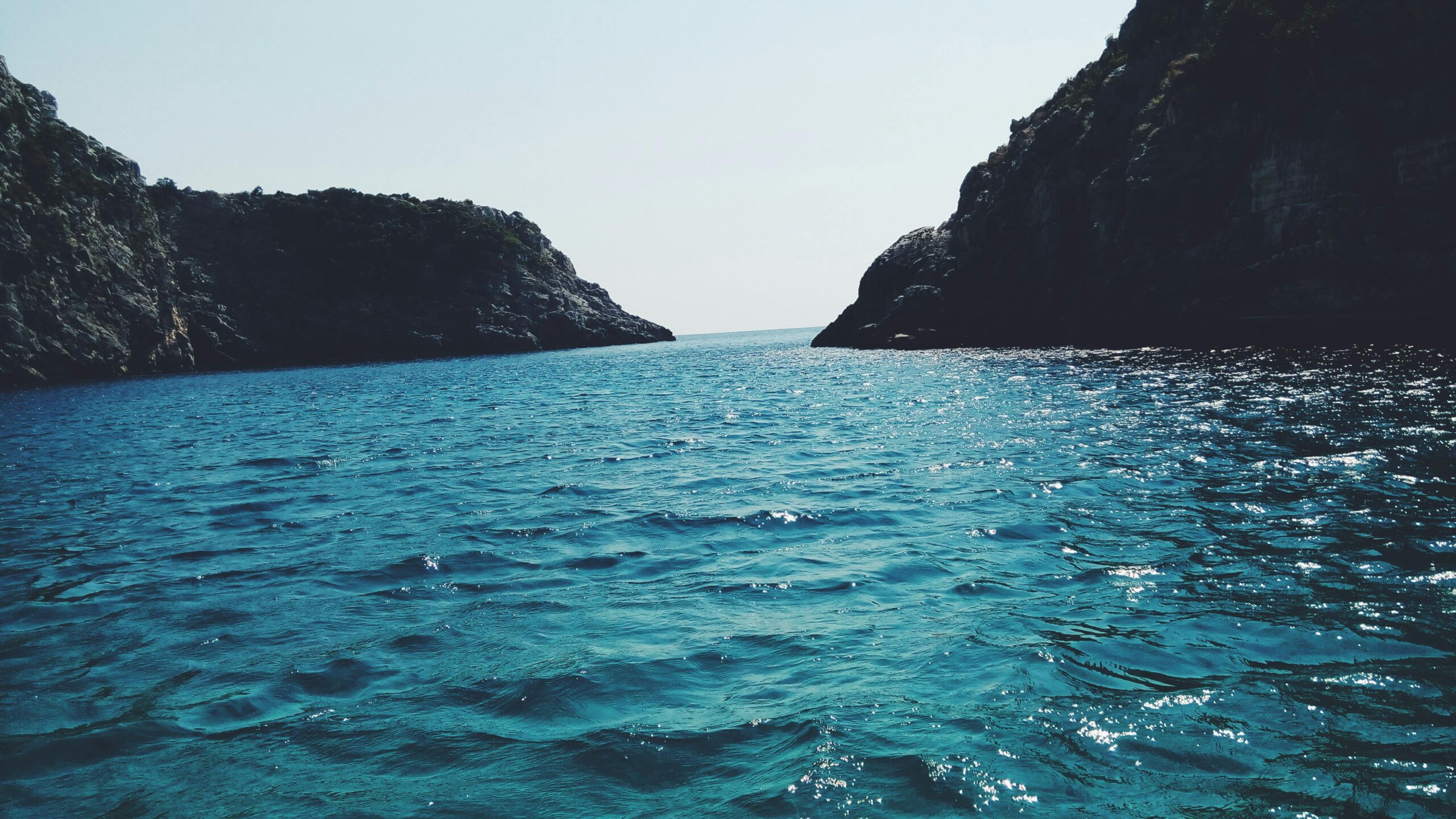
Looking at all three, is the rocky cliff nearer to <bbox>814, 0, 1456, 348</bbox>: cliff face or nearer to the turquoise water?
the turquoise water

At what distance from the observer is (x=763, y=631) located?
788 cm

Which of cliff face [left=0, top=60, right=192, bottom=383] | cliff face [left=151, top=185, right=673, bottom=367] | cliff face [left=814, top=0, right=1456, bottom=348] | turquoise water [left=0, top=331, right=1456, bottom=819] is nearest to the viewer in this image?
turquoise water [left=0, top=331, right=1456, bottom=819]

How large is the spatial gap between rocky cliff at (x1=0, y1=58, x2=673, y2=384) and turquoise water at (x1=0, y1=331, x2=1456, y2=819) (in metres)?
63.6

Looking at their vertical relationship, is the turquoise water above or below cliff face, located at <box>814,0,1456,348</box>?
below

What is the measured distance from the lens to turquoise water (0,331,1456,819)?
16.8ft

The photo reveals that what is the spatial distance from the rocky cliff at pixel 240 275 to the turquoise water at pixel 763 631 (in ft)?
209

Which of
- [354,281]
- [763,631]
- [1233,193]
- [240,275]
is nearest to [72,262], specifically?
[240,275]

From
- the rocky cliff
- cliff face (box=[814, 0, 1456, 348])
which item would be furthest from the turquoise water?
the rocky cliff

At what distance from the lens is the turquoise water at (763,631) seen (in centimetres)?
512

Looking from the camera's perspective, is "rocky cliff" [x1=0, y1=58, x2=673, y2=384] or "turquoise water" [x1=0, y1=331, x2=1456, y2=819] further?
"rocky cliff" [x1=0, y1=58, x2=673, y2=384]

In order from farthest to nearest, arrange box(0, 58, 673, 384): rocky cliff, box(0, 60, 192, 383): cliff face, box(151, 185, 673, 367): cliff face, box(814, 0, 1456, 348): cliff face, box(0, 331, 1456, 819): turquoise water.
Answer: box(151, 185, 673, 367): cliff face, box(0, 58, 673, 384): rocky cliff, box(0, 60, 192, 383): cliff face, box(814, 0, 1456, 348): cliff face, box(0, 331, 1456, 819): turquoise water

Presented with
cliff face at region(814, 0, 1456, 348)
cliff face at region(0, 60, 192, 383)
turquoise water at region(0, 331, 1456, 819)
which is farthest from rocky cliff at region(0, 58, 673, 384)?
cliff face at region(814, 0, 1456, 348)

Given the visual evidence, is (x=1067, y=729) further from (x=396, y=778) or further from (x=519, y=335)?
(x=519, y=335)

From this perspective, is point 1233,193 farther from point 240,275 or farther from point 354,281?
point 240,275
